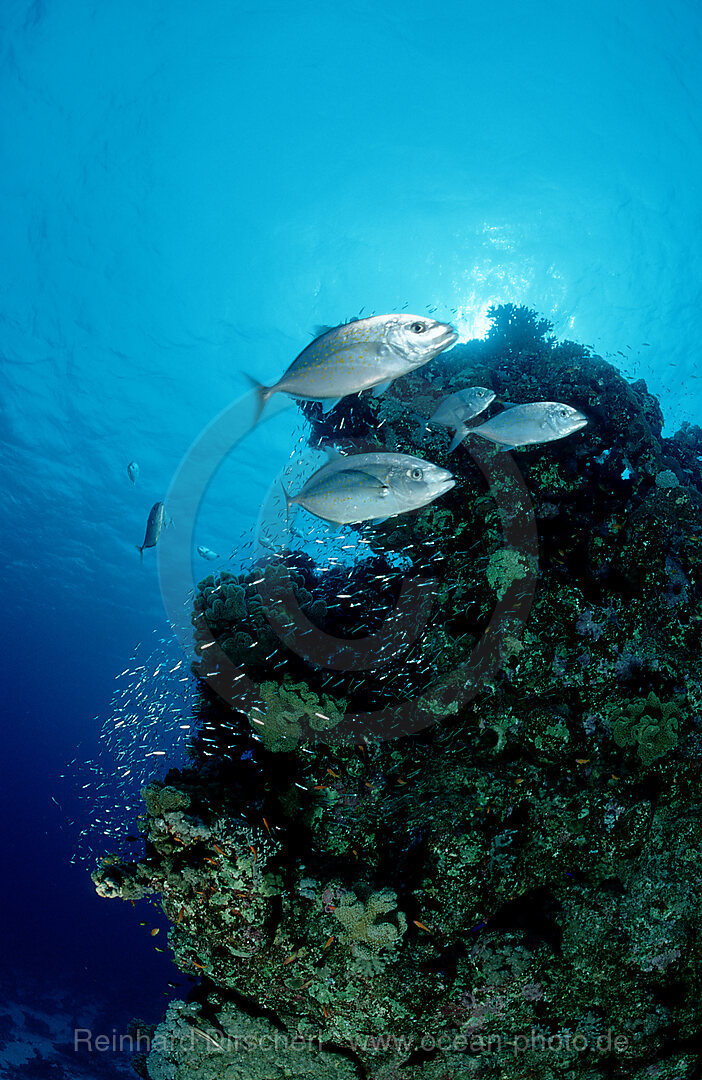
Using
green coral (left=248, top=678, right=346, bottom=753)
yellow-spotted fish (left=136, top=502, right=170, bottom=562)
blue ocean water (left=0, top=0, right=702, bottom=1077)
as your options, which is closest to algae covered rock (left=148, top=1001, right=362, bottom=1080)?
green coral (left=248, top=678, right=346, bottom=753)

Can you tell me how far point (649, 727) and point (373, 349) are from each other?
403 centimetres

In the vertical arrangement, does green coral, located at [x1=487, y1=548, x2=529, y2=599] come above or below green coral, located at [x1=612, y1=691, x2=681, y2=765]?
above

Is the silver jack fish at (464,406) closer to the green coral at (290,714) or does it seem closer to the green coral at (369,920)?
the green coral at (290,714)

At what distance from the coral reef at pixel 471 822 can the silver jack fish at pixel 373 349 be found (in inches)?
124

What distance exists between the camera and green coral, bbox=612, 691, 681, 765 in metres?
4.18

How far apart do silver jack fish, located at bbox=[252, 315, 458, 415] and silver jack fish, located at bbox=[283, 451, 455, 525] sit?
0.45 m

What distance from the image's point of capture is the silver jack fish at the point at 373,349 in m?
2.34

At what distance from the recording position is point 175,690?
716 cm

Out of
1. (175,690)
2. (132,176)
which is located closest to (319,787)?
(175,690)

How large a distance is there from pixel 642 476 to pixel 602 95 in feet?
49.3

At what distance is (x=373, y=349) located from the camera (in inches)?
92.4

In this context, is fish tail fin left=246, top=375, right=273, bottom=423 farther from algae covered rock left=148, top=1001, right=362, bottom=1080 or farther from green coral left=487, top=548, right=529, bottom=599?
algae covered rock left=148, top=1001, right=362, bottom=1080

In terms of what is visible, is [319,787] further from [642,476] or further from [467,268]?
[467,268]

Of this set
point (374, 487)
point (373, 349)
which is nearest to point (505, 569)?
point (374, 487)
